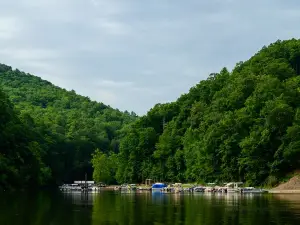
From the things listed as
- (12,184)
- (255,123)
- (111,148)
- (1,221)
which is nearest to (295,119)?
(255,123)

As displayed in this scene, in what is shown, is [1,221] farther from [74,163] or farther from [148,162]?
[74,163]

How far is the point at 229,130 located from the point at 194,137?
25821 mm

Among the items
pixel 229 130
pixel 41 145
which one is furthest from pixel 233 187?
pixel 41 145

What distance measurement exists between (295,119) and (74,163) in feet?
312

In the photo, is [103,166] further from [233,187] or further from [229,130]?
[233,187]

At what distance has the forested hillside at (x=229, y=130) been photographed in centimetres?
10375

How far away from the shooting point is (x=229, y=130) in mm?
116125

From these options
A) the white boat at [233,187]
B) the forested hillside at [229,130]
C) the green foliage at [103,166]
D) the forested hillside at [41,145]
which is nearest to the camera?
the white boat at [233,187]

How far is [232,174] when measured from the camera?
113 metres

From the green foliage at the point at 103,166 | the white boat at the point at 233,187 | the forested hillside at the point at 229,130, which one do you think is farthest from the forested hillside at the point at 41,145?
the white boat at the point at 233,187

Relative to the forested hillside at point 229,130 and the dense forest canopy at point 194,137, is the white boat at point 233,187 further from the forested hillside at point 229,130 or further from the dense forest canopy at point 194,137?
the forested hillside at point 229,130

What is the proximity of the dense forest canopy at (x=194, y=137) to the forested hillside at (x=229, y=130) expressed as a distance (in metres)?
0.22

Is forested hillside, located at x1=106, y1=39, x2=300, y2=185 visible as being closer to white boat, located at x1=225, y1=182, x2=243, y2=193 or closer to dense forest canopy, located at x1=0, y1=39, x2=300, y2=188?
dense forest canopy, located at x1=0, y1=39, x2=300, y2=188

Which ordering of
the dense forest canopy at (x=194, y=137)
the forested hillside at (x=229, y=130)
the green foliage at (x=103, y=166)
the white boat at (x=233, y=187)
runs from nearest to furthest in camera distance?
the white boat at (x=233, y=187)
the forested hillside at (x=229, y=130)
the dense forest canopy at (x=194, y=137)
the green foliage at (x=103, y=166)
